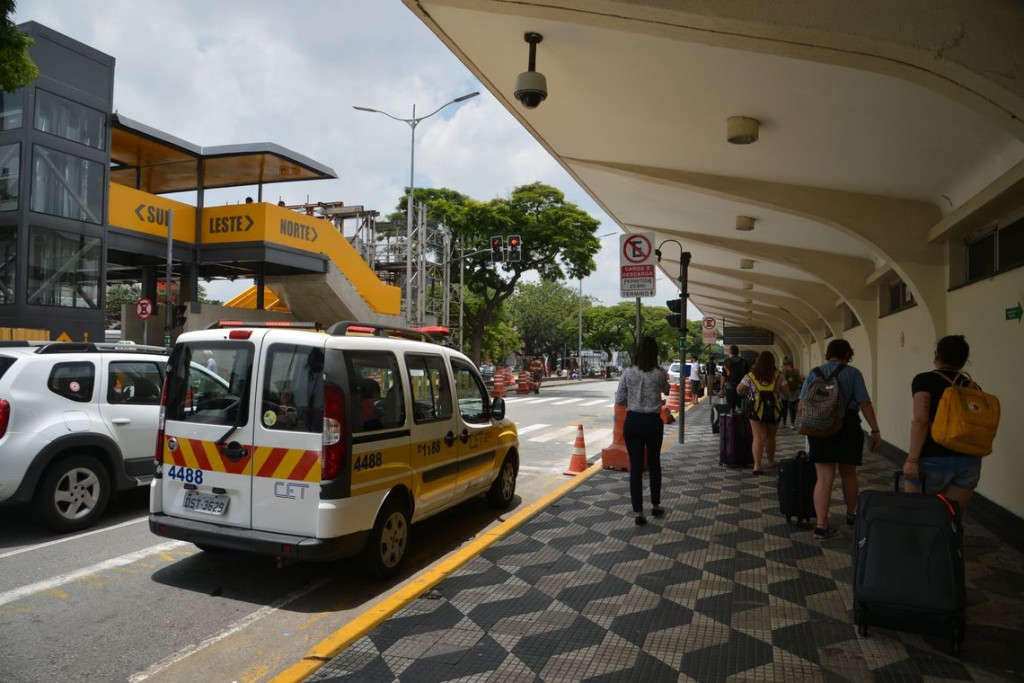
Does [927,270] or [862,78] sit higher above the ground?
[862,78]

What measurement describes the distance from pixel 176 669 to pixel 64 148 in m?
16.9

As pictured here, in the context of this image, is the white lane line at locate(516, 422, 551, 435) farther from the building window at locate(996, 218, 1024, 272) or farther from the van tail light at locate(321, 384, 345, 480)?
the van tail light at locate(321, 384, 345, 480)

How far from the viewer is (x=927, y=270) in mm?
7965

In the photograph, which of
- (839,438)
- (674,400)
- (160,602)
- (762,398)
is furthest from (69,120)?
(674,400)

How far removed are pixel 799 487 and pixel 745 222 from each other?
5.75 metres

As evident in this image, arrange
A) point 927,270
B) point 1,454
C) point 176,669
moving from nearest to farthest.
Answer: point 176,669 < point 1,454 < point 927,270

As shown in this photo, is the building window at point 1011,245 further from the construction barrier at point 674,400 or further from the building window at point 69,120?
the building window at point 69,120

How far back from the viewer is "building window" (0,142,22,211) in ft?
50.5

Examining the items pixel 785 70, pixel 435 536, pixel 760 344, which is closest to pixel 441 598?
pixel 435 536

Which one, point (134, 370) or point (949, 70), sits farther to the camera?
point (134, 370)

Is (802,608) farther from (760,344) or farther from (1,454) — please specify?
(760,344)

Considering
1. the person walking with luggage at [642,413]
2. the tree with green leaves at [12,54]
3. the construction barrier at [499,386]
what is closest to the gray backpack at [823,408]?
the person walking with luggage at [642,413]

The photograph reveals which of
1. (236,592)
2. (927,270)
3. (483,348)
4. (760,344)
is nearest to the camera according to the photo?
(236,592)

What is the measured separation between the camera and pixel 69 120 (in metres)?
16.4
